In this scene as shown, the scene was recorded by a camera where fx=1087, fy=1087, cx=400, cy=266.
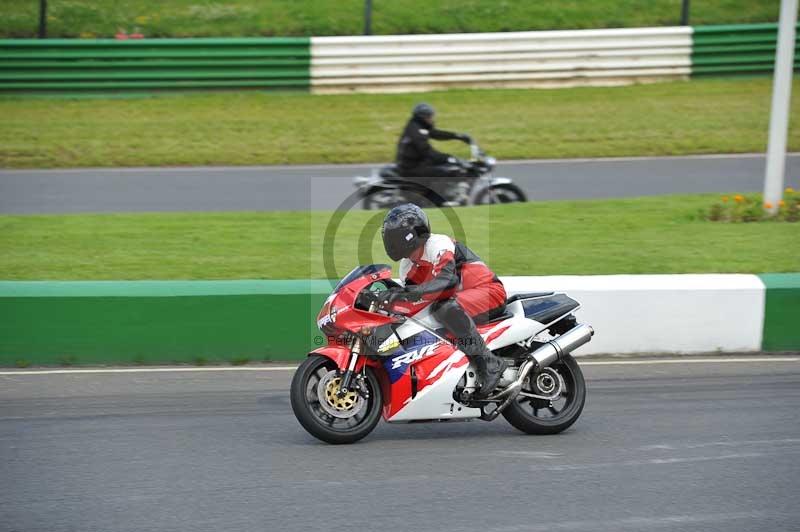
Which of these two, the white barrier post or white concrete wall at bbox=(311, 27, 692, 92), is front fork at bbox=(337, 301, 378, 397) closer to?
the white barrier post

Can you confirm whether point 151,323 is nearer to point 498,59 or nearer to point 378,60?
point 378,60

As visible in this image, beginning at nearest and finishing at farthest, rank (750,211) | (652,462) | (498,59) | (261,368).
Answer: (652,462) → (261,368) → (750,211) → (498,59)

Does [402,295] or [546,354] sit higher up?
[402,295]

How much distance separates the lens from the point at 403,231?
671 cm

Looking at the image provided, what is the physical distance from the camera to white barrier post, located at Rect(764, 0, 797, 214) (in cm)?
1277

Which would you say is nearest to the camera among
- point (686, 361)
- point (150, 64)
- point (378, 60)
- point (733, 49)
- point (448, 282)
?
point (448, 282)

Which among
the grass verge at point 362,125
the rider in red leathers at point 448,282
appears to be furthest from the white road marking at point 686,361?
the grass verge at point 362,125

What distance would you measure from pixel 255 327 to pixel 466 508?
149 inches

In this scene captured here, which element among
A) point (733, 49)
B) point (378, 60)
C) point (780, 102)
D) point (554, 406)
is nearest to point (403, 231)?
point (554, 406)

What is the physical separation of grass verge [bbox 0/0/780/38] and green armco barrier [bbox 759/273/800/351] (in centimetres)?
1522

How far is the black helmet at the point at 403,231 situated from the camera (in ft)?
22.0

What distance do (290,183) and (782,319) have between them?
30.5ft

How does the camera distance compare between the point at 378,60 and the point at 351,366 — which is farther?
the point at 378,60

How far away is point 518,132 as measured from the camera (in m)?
19.9
